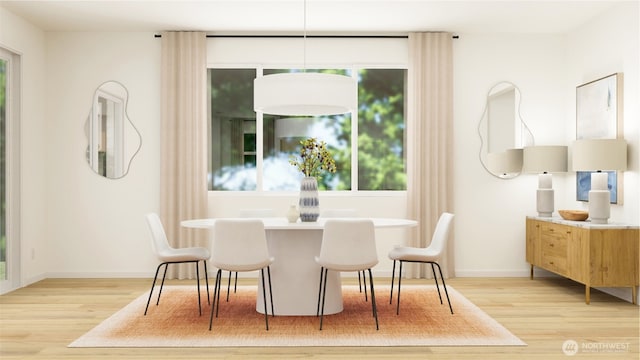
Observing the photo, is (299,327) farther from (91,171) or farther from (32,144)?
(32,144)

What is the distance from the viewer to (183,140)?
22.5ft

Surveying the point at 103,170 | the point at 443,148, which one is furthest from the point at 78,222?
the point at 443,148

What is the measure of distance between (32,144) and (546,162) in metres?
5.34

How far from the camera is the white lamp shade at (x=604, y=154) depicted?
5461mm

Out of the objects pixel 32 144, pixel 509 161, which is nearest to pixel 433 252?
pixel 509 161

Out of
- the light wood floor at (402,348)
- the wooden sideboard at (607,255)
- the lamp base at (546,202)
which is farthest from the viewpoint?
the lamp base at (546,202)

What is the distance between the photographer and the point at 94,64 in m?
6.98

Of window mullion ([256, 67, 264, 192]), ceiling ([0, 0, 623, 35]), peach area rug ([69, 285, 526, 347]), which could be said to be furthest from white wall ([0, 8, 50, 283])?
window mullion ([256, 67, 264, 192])

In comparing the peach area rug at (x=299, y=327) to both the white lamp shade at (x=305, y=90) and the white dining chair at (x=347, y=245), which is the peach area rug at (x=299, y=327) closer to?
the white dining chair at (x=347, y=245)

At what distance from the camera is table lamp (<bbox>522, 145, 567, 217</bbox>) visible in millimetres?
6371

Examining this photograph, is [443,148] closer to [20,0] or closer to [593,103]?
[593,103]

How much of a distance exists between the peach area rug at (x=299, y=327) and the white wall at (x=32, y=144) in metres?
1.71

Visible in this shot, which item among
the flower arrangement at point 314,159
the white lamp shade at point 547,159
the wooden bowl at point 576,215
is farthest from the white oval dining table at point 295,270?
the white lamp shade at point 547,159

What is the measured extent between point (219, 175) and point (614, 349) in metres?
4.43
